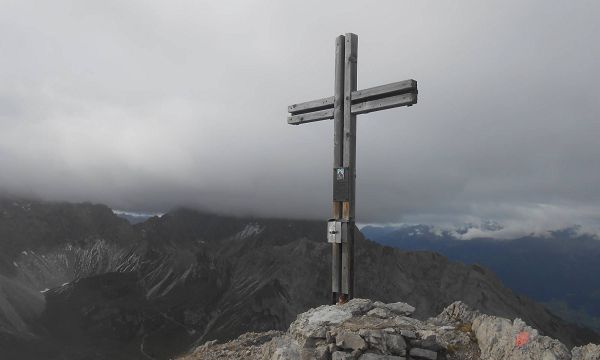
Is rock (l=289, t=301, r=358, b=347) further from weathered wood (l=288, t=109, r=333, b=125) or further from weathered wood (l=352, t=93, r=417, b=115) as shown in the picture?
weathered wood (l=288, t=109, r=333, b=125)

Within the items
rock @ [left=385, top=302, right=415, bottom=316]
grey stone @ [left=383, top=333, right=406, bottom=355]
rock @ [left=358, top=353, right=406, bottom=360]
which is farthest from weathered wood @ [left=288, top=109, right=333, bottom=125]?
rock @ [left=358, top=353, right=406, bottom=360]

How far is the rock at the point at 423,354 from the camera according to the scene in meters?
10.6

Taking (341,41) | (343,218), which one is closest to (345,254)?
(343,218)

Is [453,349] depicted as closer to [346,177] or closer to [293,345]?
[293,345]

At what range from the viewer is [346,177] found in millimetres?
15484

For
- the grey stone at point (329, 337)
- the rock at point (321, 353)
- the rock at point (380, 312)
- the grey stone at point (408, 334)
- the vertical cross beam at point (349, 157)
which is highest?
the vertical cross beam at point (349, 157)

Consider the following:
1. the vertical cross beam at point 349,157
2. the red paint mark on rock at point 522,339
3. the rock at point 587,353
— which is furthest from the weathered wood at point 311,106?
the rock at point 587,353

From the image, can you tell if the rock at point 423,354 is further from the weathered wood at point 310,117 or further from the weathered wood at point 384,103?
the weathered wood at point 310,117

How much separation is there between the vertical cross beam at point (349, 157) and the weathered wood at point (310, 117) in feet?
2.92

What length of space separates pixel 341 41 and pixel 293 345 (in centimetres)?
1049

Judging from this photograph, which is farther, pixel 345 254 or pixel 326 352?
pixel 345 254

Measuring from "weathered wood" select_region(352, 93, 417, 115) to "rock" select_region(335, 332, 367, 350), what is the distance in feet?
23.9

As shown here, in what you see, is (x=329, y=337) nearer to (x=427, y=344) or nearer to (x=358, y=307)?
(x=358, y=307)

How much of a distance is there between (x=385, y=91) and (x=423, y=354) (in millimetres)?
8118
